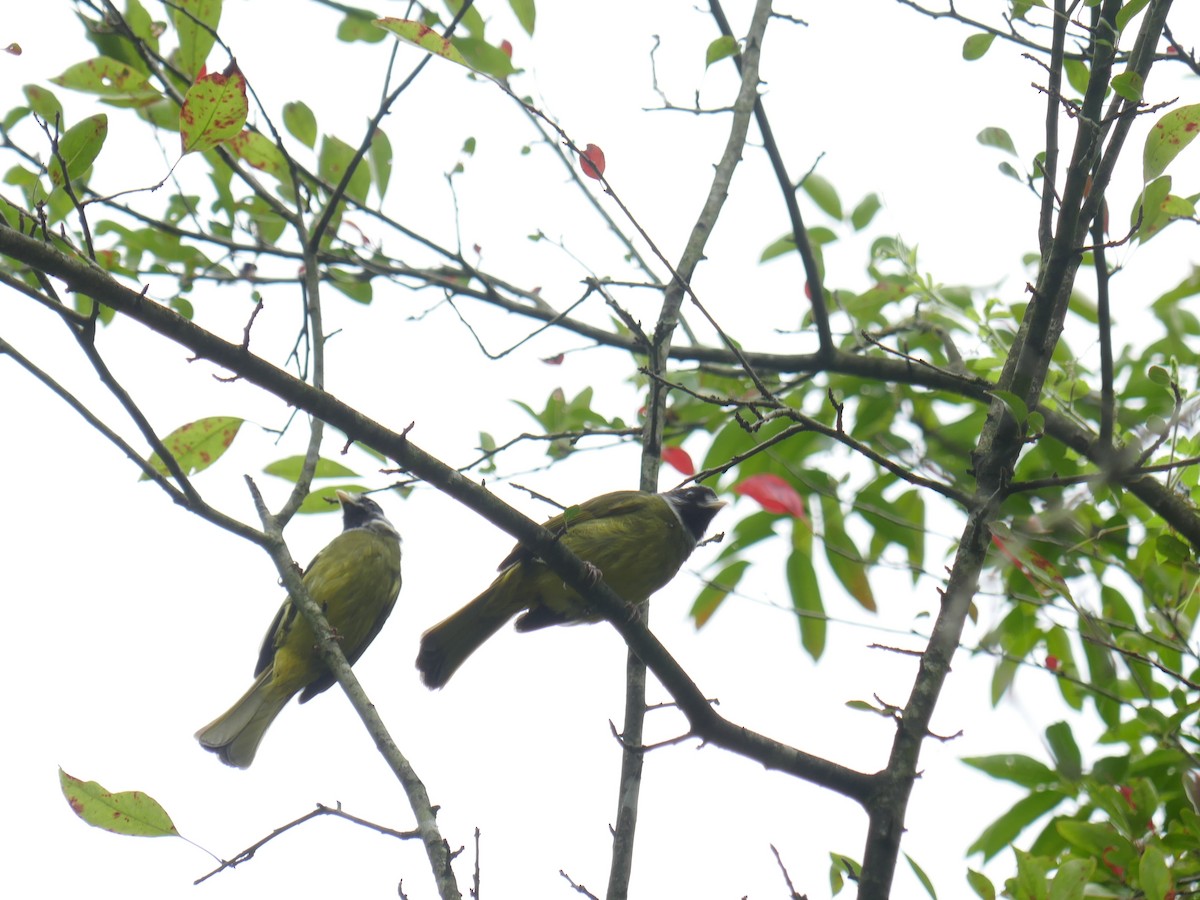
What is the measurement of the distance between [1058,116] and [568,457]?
242cm

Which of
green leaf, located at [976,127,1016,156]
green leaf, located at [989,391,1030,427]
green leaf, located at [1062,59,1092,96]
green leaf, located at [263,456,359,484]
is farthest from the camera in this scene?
green leaf, located at [263,456,359,484]

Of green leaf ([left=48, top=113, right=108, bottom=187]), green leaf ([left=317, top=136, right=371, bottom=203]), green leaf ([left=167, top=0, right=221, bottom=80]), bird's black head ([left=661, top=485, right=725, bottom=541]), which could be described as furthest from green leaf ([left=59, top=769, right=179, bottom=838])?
bird's black head ([left=661, top=485, right=725, bottom=541])

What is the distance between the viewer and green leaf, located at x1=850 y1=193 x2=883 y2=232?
5.70 m

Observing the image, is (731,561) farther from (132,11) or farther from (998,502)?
(132,11)

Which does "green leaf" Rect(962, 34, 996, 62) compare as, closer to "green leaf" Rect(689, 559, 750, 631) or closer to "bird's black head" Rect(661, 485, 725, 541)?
"green leaf" Rect(689, 559, 750, 631)

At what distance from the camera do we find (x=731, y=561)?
470 centimetres

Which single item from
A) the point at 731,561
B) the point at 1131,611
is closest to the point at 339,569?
the point at 731,561

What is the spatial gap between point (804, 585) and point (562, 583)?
109 centimetres

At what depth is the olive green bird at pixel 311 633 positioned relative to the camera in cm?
561

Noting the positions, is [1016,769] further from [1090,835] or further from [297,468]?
[297,468]

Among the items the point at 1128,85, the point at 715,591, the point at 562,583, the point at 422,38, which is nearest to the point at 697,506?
the point at 562,583

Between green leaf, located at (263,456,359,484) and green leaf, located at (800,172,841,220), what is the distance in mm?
2894

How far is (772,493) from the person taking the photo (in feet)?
13.9

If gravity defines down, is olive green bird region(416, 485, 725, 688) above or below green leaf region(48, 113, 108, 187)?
above
